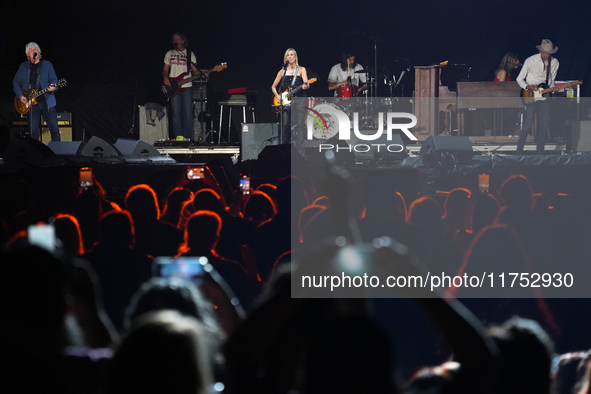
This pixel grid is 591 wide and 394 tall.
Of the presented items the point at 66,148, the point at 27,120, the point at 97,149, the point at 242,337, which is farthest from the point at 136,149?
the point at 242,337

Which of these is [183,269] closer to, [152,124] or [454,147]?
[454,147]

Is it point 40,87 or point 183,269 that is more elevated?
point 40,87

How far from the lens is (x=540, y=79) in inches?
302

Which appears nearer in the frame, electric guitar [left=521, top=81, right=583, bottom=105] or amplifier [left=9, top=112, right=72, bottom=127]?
electric guitar [left=521, top=81, right=583, bottom=105]

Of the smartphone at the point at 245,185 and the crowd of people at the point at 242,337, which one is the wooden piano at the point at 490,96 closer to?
the smartphone at the point at 245,185

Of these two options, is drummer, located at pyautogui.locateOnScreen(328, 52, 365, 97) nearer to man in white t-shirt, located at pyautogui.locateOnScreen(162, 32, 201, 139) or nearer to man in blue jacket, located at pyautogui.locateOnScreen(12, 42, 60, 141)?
man in white t-shirt, located at pyautogui.locateOnScreen(162, 32, 201, 139)

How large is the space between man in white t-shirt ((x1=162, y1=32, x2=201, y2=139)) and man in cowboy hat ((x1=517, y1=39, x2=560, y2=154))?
4.64m

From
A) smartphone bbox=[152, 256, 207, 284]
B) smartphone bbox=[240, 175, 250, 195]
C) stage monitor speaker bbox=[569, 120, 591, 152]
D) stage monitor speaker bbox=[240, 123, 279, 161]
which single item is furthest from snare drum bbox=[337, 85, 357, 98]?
smartphone bbox=[152, 256, 207, 284]

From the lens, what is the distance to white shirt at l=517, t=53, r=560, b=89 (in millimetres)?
7648

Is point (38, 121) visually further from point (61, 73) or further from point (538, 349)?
point (538, 349)

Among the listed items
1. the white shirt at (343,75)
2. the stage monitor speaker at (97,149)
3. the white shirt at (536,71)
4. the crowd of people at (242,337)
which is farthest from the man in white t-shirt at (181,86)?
the crowd of people at (242,337)

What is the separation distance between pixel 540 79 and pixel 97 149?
578cm

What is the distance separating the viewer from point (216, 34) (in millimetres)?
9977

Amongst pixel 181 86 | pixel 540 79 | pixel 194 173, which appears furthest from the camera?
pixel 181 86
